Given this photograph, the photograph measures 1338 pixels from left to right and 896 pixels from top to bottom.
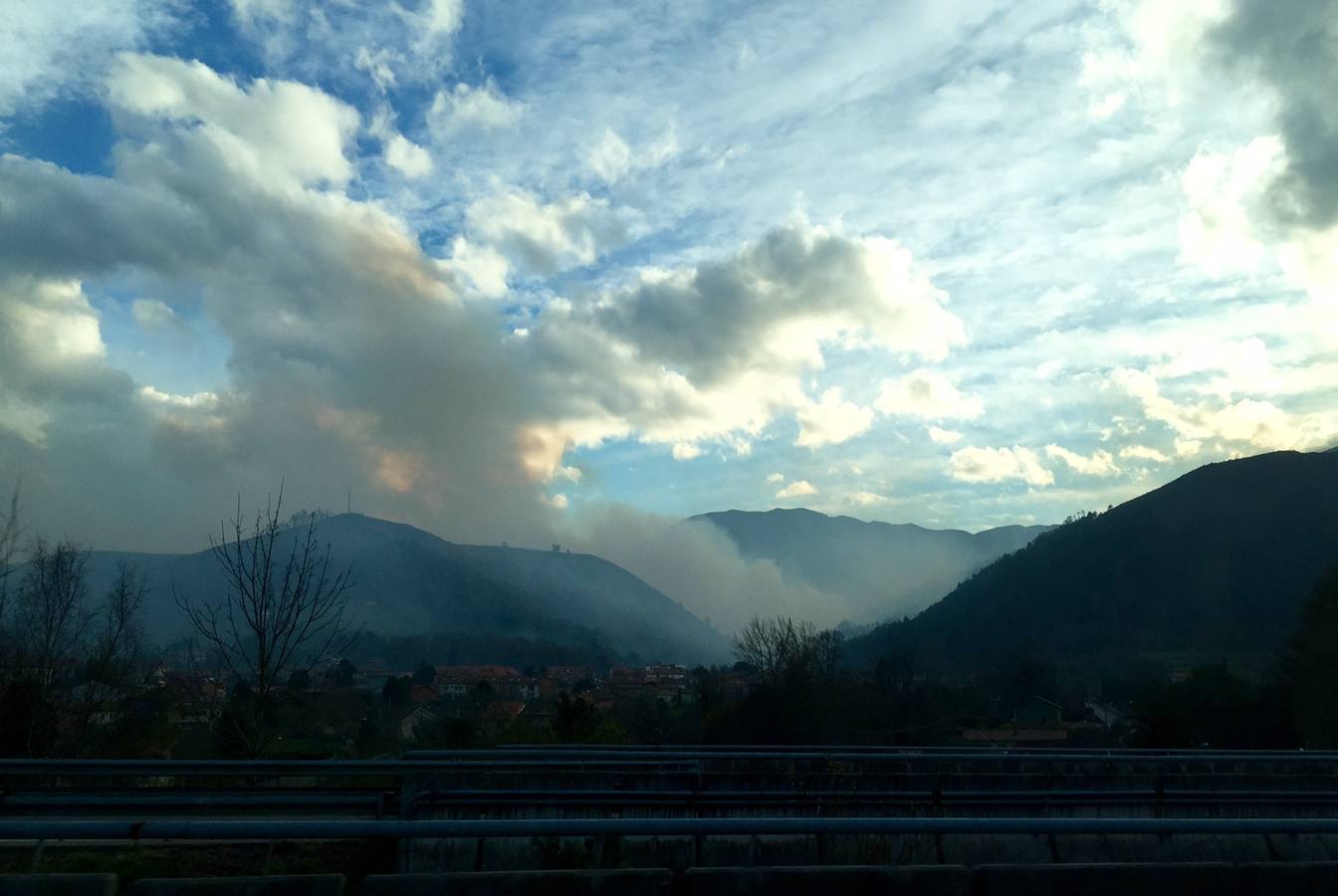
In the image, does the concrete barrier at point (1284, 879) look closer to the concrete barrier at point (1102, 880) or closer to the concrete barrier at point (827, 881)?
the concrete barrier at point (1102, 880)

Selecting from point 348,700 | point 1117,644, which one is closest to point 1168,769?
point 348,700

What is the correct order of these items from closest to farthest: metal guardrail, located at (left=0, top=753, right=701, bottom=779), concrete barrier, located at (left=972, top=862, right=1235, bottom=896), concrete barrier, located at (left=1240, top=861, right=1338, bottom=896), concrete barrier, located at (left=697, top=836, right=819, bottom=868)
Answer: concrete barrier, located at (left=972, top=862, right=1235, bottom=896)
concrete barrier, located at (left=1240, top=861, right=1338, bottom=896)
concrete barrier, located at (left=697, top=836, right=819, bottom=868)
metal guardrail, located at (left=0, top=753, right=701, bottom=779)

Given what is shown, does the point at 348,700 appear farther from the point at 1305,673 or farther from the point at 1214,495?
the point at 1214,495

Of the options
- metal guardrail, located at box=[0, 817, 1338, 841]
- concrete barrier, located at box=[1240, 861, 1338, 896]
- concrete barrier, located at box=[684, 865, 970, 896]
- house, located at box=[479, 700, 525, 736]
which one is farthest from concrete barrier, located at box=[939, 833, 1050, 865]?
house, located at box=[479, 700, 525, 736]

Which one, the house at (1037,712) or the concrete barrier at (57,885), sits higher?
the concrete barrier at (57,885)

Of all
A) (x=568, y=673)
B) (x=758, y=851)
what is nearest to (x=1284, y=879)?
(x=758, y=851)

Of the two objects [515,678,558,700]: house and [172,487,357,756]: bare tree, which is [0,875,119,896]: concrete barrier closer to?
[172,487,357,756]: bare tree

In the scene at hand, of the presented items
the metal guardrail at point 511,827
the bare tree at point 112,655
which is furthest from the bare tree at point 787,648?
the metal guardrail at point 511,827

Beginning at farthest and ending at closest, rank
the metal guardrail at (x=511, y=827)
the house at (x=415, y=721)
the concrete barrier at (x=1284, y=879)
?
the house at (x=415, y=721) → the concrete barrier at (x=1284, y=879) → the metal guardrail at (x=511, y=827)
